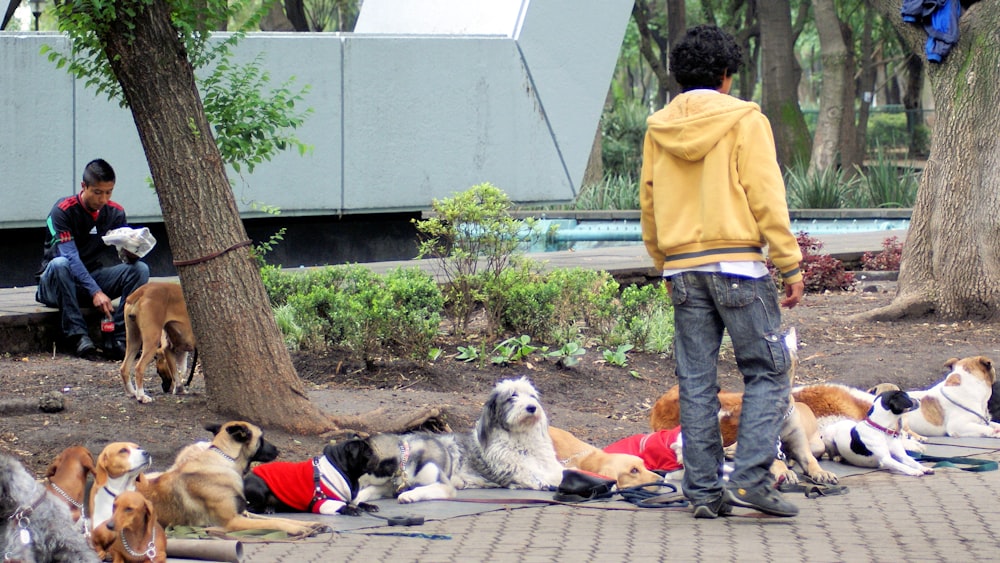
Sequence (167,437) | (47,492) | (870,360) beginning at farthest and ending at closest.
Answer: (870,360) < (167,437) < (47,492)

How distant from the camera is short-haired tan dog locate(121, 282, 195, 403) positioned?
7859mm

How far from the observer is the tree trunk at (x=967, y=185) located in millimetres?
10945

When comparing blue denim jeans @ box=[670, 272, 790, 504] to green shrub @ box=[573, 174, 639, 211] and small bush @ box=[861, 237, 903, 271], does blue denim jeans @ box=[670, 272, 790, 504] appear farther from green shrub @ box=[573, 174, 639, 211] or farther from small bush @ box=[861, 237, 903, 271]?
green shrub @ box=[573, 174, 639, 211]

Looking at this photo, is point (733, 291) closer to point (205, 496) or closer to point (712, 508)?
point (712, 508)

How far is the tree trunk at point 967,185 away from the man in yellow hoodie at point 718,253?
20.8ft

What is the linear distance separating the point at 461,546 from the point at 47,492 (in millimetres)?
1758

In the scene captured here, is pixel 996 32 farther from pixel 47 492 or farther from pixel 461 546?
pixel 47 492

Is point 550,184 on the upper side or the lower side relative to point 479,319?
upper

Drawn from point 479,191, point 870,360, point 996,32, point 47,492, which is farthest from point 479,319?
point 47,492

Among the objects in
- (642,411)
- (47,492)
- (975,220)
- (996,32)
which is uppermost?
(996,32)

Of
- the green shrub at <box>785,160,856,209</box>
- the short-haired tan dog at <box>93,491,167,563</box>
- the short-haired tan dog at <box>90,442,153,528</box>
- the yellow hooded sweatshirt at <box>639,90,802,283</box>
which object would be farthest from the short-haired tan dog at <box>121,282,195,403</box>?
the green shrub at <box>785,160,856,209</box>

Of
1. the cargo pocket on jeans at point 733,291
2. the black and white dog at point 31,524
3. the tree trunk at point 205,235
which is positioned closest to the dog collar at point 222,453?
the black and white dog at point 31,524

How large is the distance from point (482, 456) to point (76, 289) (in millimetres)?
4971

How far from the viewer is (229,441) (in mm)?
5484
